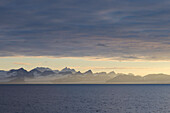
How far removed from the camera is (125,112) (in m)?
104

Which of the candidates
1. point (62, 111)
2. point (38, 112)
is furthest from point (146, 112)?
point (38, 112)

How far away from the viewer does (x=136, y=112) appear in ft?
345

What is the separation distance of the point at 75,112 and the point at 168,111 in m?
38.3

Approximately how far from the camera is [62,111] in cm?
10494

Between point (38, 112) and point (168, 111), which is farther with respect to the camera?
point (168, 111)

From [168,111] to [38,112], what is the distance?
2067 inches

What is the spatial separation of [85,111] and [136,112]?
20245mm

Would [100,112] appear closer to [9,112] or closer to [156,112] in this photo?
[156,112]

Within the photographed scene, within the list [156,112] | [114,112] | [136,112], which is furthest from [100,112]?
[156,112]

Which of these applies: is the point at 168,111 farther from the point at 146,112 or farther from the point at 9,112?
the point at 9,112

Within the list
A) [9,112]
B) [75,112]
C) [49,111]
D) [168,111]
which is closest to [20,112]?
[9,112]

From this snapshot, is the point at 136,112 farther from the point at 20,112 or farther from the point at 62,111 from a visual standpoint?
the point at 20,112

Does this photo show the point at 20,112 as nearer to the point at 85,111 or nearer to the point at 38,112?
the point at 38,112

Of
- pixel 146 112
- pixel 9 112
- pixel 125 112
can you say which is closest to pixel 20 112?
pixel 9 112
